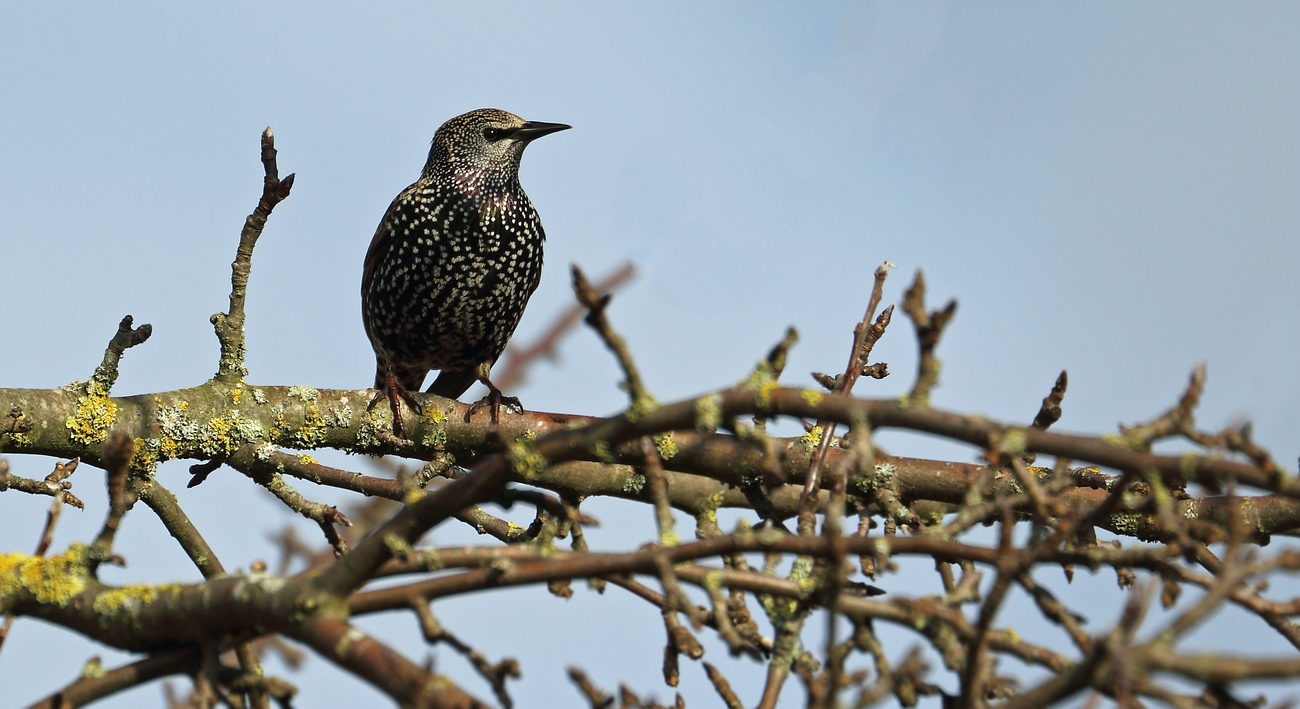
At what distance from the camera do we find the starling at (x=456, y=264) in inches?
222

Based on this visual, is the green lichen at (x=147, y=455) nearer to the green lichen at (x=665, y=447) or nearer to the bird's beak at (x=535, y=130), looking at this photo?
the green lichen at (x=665, y=447)

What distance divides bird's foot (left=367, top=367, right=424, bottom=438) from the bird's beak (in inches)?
80.8

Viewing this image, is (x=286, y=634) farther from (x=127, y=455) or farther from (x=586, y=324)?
(x=586, y=324)

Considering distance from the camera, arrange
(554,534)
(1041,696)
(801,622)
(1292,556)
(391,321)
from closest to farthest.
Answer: (1041,696)
(1292,556)
(801,622)
(554,534)
(391,321)

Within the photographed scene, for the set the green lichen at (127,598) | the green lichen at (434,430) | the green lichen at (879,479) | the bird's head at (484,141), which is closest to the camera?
the green lichen at (127,598)

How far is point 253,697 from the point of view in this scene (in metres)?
2.24

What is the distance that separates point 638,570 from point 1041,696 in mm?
588

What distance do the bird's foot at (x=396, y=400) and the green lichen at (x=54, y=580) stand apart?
74.9 inches

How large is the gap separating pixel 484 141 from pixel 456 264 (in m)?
0.77

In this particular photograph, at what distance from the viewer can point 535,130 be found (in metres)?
6.21

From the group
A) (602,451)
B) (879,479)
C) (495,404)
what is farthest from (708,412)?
(495,404)

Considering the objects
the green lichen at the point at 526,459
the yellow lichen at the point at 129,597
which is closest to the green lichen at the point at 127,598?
the yellow lichen at the point at 129,597

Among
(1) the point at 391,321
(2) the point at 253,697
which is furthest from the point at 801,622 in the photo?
(1) the point at 391,321

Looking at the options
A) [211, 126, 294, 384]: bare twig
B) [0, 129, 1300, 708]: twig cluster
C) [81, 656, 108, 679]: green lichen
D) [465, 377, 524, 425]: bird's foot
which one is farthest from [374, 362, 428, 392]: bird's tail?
[81, 656, 108, 679]: green lichen
